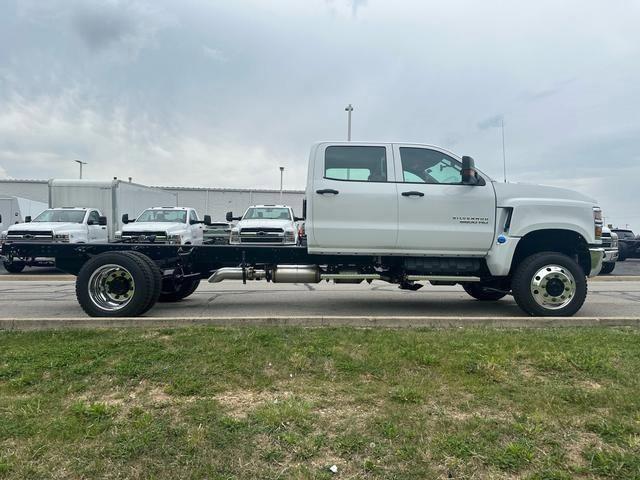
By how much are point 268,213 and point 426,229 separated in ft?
28.7

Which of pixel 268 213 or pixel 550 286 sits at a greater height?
pixel 268 213

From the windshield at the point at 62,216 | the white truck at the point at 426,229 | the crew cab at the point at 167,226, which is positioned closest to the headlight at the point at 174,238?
the crew cab at the point at 167,226

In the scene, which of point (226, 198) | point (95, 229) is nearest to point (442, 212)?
point (95, 229)

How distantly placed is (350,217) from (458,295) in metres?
4.08

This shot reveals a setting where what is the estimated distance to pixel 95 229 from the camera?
16.2m

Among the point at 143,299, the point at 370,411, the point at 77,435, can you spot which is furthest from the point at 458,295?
the point at 77,435

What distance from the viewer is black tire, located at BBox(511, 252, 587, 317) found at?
6391 millimetres

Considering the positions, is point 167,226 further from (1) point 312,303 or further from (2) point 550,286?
(2) point 550,286

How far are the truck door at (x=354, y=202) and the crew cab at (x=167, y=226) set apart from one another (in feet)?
22.9

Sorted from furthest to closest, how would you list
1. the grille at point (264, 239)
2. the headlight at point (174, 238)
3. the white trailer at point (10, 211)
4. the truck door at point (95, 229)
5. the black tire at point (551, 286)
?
1. the white trailer at point (10, 211)
2. the truck door at point (95, 229)
3. the headlight at point (174, 238)
4. the grille at point (264, 239)
5. the black tire at point (551, 286)

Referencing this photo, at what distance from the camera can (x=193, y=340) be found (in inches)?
186

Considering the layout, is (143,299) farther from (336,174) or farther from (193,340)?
(336,174)

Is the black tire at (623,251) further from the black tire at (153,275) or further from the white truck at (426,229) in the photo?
the black tire at (153,275)

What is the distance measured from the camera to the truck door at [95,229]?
15.7 meters
